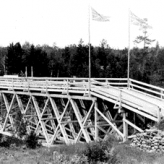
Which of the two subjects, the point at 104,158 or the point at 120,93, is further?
the point at 120,93

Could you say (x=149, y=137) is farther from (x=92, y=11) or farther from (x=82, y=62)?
(x=82, y=62)

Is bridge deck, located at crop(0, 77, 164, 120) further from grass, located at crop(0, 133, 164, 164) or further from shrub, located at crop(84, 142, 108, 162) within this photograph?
shrub, located at crop(84, 142, 108, 162)

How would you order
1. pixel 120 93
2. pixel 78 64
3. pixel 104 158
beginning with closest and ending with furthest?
pixel 104 158 → pixel 120 93 → pixel 78 64

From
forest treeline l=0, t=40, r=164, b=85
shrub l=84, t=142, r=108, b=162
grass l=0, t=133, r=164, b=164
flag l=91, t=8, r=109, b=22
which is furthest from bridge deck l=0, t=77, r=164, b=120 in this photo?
forest treeline l=0, t=40, r=164, b=85

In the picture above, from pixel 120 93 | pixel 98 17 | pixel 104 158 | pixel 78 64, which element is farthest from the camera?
pixel 78 64

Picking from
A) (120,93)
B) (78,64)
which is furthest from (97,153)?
(78,64)

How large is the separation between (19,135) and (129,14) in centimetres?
1224

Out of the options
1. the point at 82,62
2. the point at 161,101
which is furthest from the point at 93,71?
the point at 161,101

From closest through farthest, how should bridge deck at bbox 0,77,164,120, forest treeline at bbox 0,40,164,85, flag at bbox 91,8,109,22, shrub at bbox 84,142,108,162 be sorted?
1. shrub at bbox 84,142,108,162
2. bridge deck at bbox 0,77,164,120
3. flag at bbox 91,8,109,22
4. forest treeline at bbox 0,40,164,85

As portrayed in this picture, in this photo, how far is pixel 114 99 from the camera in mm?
18734

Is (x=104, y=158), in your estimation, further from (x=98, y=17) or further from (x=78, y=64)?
(x=78, y=64)

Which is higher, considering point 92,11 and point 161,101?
point 92,11

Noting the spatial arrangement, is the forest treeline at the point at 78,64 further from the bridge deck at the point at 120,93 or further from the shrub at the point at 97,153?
the shrub at the point at 97,153

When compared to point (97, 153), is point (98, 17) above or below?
above
